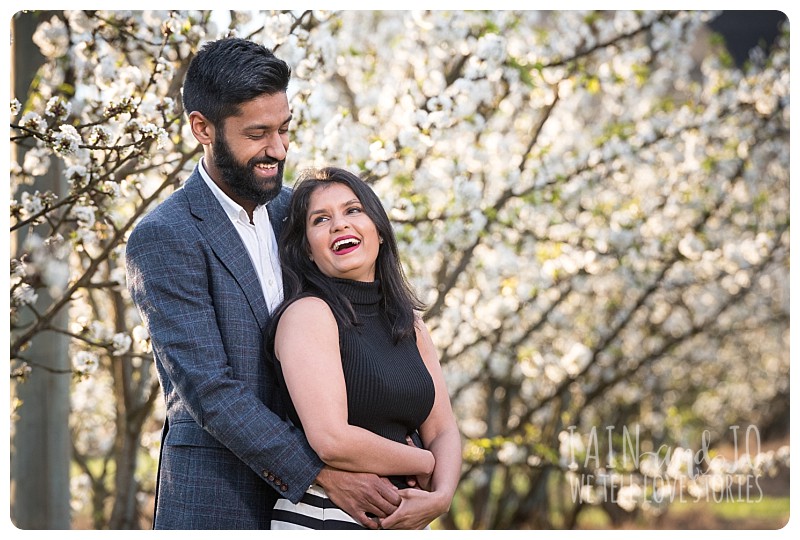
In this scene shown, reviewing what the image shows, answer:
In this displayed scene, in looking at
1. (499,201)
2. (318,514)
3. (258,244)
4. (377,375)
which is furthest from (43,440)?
(499,201)

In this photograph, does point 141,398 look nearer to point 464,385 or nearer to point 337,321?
point 464,385

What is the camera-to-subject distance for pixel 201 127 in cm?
218

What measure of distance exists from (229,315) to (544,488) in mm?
4570

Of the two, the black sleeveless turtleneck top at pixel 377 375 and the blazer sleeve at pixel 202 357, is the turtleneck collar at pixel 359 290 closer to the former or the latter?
the black sleeveless turtleneck top at pixel 377 375

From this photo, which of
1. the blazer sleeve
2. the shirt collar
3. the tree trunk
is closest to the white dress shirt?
the shirt collar

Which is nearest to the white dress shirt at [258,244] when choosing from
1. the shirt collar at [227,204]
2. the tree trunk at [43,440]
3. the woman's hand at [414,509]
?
the shirt collar at [227,204]

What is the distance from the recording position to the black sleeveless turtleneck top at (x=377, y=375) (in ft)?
6.66

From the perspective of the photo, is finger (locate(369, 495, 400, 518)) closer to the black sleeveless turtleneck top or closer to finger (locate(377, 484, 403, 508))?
finger (locate(377, 484, 403, 508))

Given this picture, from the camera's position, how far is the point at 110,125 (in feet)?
9.79

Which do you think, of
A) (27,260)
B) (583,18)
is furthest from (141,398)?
(583,18)

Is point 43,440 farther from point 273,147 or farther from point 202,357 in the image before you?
point 273,147

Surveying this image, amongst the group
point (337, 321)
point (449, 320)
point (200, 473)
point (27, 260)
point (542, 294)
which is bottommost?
point (200, 473)

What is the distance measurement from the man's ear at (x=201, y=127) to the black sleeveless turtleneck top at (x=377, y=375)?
1.43ft

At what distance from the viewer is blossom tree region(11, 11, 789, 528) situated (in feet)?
9.79
